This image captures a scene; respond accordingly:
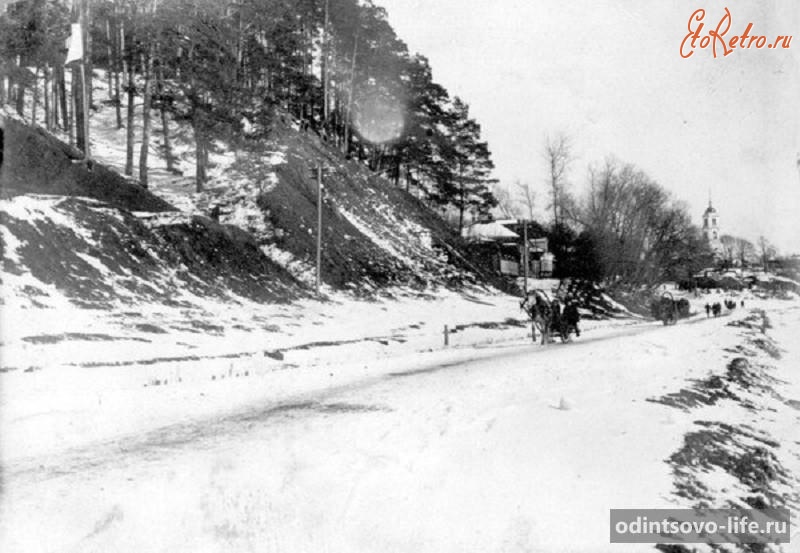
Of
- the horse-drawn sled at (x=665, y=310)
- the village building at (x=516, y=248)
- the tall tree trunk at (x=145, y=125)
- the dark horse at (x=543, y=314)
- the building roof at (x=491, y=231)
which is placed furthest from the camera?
the building roof at (x=491, y=231)

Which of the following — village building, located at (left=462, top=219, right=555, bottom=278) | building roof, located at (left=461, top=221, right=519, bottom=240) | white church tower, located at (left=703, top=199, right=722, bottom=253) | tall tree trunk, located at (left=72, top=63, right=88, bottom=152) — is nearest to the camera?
tall tree trunk, located at (left=72, top=63, right=88, bottom=152)

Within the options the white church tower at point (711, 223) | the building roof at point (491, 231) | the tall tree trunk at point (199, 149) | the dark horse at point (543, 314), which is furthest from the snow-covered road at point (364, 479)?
the white church tower at point (711, 223)

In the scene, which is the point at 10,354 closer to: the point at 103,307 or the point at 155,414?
the point at 103,307

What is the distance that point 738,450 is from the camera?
25.9 feet

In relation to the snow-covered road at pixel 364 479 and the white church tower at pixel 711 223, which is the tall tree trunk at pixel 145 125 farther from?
the white church tower at pixel 711 223

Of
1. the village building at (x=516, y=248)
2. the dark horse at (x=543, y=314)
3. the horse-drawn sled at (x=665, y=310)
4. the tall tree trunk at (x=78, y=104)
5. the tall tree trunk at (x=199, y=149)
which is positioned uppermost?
the tall tree trunk at (x=78, y=104)

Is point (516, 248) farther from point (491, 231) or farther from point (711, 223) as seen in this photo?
point (711, 223)

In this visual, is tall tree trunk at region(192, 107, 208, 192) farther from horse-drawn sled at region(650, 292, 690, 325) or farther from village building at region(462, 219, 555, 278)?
village building at region(462, 219, 555, 278)

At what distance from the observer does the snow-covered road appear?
14.8 ft

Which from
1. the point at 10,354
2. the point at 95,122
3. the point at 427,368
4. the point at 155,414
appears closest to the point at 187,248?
the point at 10,354

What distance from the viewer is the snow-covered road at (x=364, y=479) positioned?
14.8ft

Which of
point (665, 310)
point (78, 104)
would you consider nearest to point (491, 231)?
point (665, 310)

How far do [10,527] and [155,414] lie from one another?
13.9 ft

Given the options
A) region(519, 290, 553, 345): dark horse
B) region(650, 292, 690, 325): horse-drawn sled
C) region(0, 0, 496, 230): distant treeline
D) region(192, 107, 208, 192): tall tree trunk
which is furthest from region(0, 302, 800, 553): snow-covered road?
region(650, 292, 690, 325): horse-drawn sled
